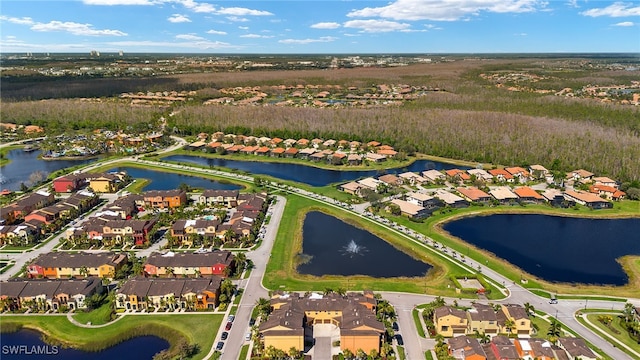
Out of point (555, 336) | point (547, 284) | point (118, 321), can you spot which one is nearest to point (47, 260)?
point (118, 321)

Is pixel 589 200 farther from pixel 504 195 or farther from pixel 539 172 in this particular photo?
pixel 539 172

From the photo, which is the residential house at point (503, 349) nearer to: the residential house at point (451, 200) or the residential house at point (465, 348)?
the residential house at point (465, 348)

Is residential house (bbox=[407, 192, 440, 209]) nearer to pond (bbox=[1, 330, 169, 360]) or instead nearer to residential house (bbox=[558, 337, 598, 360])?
residential house (bbox=[558, 337, 598, 360])

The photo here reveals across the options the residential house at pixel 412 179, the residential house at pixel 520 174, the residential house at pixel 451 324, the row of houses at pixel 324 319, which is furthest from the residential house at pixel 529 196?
the row of houses at pixel 324 319

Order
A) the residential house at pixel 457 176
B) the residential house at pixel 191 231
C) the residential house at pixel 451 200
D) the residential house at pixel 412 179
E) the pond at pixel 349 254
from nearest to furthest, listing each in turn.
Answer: the pond at pixel 349 254, the residential house at pixel 191 231, the residential house at pixel 451 200, the residential house at pixel 412 179, the residential house at pixel 457 176

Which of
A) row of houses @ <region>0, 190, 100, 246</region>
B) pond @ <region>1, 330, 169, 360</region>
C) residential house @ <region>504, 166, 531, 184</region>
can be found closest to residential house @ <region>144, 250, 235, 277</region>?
pond @ <region>1, 330, 169, 360</region>

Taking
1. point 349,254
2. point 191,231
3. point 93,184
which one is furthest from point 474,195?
point 93,184
